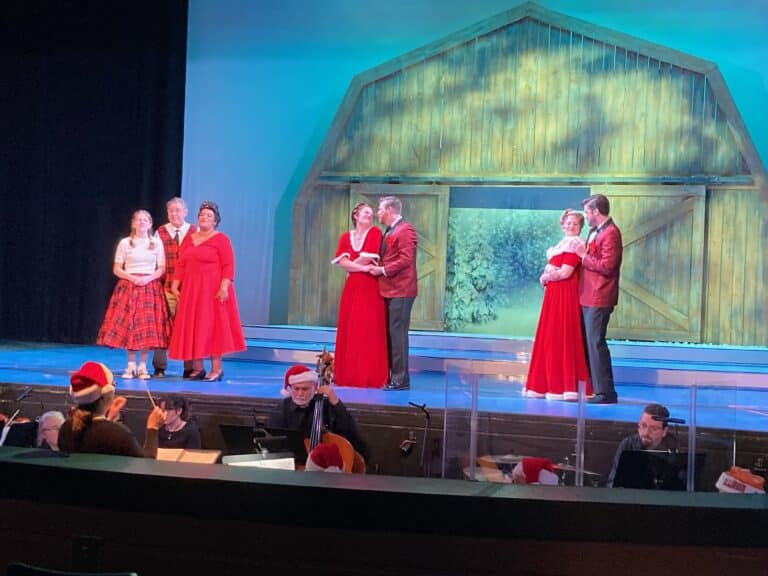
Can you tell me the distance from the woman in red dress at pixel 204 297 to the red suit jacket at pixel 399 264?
1.09 meters

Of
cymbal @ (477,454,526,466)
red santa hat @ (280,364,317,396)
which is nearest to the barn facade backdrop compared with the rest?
red santa hat @ (280,364,317,396)

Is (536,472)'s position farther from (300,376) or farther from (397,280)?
(397,280)

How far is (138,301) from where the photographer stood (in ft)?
22.3

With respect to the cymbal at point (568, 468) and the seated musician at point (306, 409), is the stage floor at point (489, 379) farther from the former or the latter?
the seated musician at point (306, 409)

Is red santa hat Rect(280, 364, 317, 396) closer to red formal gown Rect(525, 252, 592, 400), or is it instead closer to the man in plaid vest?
red formal gown Rect(525, 252, 592, 400)

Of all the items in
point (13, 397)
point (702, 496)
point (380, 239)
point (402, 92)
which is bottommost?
point (13, 397)

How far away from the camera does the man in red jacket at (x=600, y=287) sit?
6.13m

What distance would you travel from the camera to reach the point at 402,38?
9312 millimetres

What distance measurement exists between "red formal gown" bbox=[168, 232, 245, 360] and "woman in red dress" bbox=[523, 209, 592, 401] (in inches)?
84.5

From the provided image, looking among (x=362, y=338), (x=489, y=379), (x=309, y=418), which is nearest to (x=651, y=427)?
(x=489, y=379)

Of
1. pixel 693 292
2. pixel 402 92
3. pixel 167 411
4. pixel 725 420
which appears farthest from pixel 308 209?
pixel 725 420

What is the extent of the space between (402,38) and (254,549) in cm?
823

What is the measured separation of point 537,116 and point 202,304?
3.80 m

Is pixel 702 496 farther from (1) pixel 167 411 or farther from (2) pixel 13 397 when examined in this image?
(2) pixel 13 397
